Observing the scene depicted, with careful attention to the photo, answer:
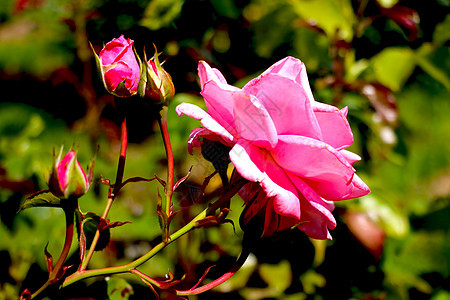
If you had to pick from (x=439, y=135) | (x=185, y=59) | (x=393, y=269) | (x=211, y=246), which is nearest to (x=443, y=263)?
(x=393, y=269)

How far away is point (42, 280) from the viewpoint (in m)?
0.70

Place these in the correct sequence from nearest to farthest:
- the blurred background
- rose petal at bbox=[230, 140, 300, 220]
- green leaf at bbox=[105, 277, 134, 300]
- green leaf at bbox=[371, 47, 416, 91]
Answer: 1. rose petal at bbox=[230, 140, 300, 220]
2. green leaf at bbox=[105, 277, 134, 300]
3. the blurred background
4. green leaf at bbox=[371, 47, 416, 91]

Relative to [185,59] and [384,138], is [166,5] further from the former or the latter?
[384,138]

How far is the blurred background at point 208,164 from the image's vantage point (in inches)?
34.9

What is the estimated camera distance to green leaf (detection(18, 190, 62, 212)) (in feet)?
1.79

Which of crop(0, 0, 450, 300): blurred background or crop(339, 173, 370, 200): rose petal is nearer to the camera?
crop(339, 173, 370, 200): rose petal

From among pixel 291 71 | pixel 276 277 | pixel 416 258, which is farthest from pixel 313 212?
pixel 416 258

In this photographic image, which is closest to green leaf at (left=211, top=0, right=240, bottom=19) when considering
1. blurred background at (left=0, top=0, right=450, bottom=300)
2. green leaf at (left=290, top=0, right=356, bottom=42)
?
blurred background at (left=0, top=0, right=450, bottom=300)

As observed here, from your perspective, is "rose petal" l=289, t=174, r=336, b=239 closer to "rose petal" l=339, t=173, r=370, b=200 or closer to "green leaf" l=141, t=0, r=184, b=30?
"rose petal" l=339, t=173, r=370, b=200

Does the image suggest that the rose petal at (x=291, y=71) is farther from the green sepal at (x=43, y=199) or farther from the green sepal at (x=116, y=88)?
the green sepal at (x=43, y=199)

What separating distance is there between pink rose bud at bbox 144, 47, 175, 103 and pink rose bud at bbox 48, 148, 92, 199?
0.42ft

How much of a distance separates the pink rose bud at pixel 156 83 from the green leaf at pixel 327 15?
1.75 ft

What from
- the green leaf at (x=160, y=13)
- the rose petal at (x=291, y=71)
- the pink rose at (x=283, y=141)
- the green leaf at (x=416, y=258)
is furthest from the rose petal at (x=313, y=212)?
the green leaf at (x=416, y=258)

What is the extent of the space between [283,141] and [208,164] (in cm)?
17
